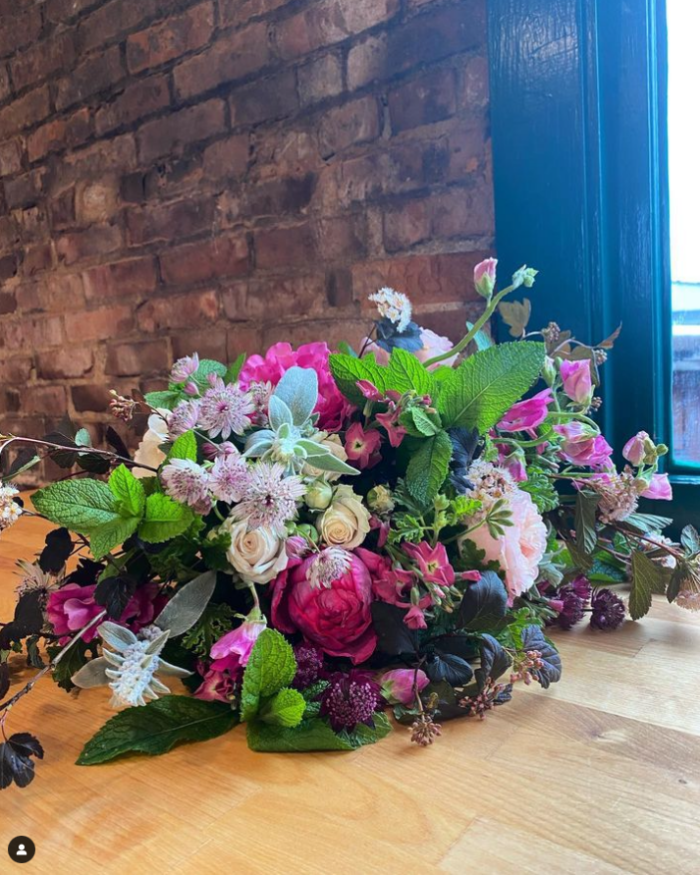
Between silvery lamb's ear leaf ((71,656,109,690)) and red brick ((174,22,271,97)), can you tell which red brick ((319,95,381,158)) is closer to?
red brick ((174,22,271,97))

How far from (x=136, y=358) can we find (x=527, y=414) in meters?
1.23

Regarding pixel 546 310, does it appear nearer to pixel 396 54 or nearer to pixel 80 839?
pixel 396 54

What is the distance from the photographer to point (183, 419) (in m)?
0.67

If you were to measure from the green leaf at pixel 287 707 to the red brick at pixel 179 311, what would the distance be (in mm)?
1113

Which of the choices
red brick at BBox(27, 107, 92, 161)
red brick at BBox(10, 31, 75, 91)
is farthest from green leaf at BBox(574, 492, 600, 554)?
red brick at BBox(10, 31, 75, 91)

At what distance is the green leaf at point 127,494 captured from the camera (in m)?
0.63

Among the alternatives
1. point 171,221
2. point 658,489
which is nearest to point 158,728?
point 658,489

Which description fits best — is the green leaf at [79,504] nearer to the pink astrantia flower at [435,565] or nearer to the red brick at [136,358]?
the pink astrantia flower at [435,565]

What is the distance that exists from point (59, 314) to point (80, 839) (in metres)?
1.73

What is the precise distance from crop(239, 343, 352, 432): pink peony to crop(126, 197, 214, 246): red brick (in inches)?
34.2

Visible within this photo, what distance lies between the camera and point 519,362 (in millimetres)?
700

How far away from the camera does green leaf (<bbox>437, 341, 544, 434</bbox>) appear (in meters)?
0.70

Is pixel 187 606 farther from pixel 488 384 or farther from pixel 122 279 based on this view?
pixel 122 279

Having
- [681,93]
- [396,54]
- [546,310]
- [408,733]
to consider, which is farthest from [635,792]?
[396,54]
